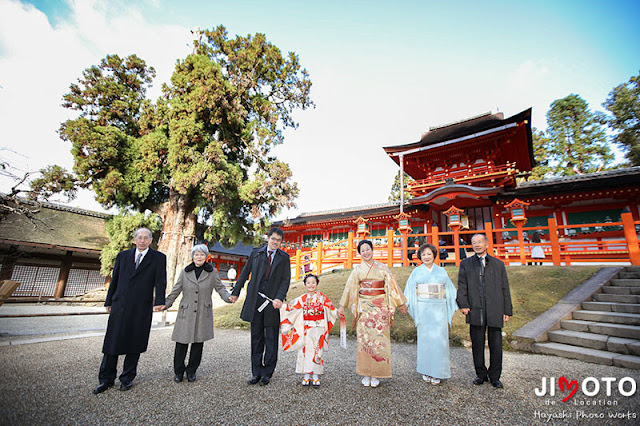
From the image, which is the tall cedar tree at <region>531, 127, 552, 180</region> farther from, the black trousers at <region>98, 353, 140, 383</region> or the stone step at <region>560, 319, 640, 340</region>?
the black trousers at <region>98, 353, 140, 383</region>

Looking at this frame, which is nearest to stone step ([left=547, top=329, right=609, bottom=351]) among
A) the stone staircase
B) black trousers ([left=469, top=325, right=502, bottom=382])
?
the stone staircase

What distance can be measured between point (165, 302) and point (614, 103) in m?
25.7

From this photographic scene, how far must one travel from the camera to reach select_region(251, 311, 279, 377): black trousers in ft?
10.0

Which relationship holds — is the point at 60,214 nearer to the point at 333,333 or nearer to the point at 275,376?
the point at 333,333

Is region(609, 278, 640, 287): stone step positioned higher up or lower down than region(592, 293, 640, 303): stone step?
higher up

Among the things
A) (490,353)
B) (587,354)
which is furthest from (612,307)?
(490,353)

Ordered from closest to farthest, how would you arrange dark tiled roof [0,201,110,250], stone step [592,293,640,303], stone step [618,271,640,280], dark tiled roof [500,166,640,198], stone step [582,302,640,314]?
1. stone step [582,302,640,314]
2. stone step [592,293,640,303]
3. stone step [618,271,640,280]
4. dark tiled roof [500,166,640,198]
5. dark tiled roof [0,201,110,250]

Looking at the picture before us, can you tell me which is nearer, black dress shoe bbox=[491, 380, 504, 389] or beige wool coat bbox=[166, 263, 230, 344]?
black dress shoe bbox=[491, 380, 504, 389]

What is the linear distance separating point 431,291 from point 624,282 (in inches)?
195

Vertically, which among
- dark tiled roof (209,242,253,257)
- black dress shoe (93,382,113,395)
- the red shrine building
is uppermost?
the red shrine building

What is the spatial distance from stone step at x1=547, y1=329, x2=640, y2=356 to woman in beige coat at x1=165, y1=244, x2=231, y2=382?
4975 millimetres

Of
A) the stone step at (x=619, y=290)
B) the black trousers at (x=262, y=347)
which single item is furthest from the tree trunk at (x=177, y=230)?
the stone step at (x=619, y=290)

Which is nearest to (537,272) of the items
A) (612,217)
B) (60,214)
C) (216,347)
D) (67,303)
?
(612,217)

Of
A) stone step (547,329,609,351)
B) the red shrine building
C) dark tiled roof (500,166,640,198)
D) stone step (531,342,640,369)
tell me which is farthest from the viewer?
the red shrine building
